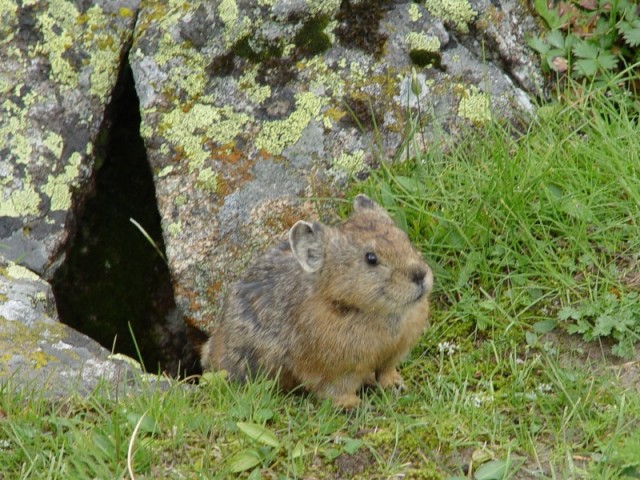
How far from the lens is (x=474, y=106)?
6.94 m

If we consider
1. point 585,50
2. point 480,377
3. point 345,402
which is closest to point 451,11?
point 585,50

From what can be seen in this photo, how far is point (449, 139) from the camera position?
22.2ft

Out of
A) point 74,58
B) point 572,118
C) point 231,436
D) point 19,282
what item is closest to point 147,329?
point 19,282

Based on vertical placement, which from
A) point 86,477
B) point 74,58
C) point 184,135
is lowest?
point 86,477

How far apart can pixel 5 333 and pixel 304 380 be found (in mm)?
1805

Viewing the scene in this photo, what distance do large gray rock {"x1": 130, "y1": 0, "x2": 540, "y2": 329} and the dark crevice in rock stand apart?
84 centimetres

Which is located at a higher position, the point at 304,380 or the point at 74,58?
the point at 74,58

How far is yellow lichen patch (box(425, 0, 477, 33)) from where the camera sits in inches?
280

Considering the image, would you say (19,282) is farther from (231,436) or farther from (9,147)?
(231,436)

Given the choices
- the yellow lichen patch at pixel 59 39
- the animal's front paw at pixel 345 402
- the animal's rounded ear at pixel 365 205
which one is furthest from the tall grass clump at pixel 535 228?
the yellow lichen patch at pixel 59 39

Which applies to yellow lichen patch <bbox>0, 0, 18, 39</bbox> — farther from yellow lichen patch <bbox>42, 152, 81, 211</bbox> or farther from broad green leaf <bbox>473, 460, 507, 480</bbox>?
broad green leaf <bbox>473, 460, 507, 480</bbox>

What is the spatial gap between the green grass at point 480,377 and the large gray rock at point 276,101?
1.43 ft

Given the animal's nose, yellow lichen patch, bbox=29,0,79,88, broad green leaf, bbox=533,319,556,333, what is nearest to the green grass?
broad green leaf, bbox=533,319,556,333

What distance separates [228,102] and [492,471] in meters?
3.18
